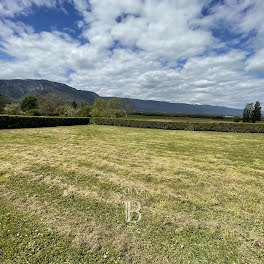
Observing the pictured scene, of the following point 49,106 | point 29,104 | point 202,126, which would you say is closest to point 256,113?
point 202,126

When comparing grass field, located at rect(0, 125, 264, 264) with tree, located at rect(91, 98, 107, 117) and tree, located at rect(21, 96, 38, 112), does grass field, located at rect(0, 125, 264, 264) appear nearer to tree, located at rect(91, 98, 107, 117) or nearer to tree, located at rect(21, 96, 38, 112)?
tree, located at rect(91, 98, 107, 117)

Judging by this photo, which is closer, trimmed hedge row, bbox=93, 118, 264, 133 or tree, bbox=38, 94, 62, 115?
trimmed hedge row, bbox=93, 118, 264, 133

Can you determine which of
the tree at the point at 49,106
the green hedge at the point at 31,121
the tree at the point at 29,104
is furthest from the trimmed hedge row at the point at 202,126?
the tree at the point at 29,104

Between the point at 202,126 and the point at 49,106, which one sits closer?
the point at 202,126

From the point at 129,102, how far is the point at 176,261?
5634cm

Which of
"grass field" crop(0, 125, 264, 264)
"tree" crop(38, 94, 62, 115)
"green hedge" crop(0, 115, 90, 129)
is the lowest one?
"grass field" crop(0, 125, 264, 264)

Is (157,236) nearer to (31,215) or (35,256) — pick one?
(35,256)

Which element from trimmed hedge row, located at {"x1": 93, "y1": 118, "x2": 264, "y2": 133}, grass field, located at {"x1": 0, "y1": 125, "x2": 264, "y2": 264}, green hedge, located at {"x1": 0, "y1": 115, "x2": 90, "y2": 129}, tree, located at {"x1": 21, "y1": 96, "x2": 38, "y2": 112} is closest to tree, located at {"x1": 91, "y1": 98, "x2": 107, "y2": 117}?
green hedge, located at {"x1": 0, "y1": 115, "x2": 90, "y2": 129}

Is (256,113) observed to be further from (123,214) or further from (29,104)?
(29,104)

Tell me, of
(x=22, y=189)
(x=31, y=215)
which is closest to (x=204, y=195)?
(x=31, y=215)

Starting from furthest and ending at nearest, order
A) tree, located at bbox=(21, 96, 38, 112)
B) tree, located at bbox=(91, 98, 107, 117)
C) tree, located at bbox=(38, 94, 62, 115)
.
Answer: tree, located at bbox=(21, 96, 38, 112) → tree, located at bbox=(38, 94, 62, 115) → tree, located at bbox=(91, 98, 107, 117)

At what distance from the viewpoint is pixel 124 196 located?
3275mm

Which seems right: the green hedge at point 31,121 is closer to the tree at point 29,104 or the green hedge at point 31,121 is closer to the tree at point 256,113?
the tree at point 29,104

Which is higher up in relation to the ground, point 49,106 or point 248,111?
point 248,111
